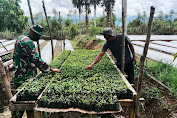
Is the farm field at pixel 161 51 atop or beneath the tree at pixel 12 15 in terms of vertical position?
beneath

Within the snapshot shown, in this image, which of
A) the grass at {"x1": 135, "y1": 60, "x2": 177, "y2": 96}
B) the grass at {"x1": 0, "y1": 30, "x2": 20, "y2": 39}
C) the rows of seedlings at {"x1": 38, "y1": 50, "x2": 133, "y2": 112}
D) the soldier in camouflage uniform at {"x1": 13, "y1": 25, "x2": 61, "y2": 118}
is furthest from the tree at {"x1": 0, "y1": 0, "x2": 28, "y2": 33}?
the rows of seedlings at {"x1": 38, "y1": 50, "x2": 133, "y2": 112}

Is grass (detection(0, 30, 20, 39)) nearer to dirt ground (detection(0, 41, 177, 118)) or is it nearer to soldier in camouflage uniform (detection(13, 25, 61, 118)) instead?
soldier in camouflage uniform (detection(13, 25, 61, 118))

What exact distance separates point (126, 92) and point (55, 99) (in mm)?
1064

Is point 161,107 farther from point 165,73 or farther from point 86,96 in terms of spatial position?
point 86,96

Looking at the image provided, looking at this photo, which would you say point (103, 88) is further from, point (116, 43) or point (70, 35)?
point (70, 35)

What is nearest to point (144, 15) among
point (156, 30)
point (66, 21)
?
A: point (156, 30)

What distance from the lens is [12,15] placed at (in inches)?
683

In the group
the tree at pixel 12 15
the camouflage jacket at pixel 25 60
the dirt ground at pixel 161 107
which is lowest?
the dirt ground at pixel 161 107

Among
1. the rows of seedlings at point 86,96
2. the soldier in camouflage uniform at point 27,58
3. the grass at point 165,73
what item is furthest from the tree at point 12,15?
the rows of seedlings at point 86,96

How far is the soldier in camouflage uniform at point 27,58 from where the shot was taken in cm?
265

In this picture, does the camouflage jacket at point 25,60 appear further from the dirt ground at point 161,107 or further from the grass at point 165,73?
the grass at point 165,73

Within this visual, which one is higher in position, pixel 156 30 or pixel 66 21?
pixel 66 21

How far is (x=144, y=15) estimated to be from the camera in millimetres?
27453

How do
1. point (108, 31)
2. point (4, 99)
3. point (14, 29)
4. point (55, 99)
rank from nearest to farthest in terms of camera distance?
point (55, 99), point (108, 31), point (4, 99), point (14, 29)
